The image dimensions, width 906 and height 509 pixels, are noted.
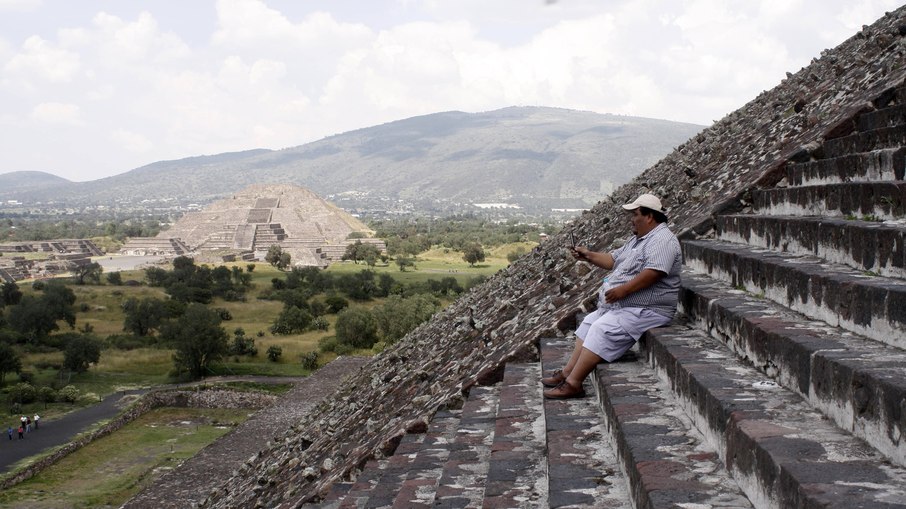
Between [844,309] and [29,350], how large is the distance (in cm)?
4504

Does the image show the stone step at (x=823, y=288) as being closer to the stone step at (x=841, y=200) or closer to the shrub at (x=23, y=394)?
the stone step at (x=841, y=200)

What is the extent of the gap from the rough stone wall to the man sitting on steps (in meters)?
1.41

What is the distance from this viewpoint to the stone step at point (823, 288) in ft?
10.8

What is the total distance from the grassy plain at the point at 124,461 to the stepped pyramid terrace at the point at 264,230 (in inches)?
2231

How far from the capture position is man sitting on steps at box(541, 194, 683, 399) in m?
A: 4.94

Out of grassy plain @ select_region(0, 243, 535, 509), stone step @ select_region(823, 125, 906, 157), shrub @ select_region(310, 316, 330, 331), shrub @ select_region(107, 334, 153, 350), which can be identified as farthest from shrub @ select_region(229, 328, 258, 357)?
stone step @ select_region(823, 125, 906, 157)

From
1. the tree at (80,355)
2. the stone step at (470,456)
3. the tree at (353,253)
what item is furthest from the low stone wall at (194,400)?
the tree at (353,253)

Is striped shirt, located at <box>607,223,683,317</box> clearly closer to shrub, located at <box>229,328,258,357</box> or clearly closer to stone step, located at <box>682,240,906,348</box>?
stone step, located at <box>682,240,906,348</box>

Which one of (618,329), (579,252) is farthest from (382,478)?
(579,252)

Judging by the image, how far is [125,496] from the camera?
21.1m

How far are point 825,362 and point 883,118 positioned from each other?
3344 mm

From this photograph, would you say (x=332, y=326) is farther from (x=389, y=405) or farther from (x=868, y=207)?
(x=868, y=207)

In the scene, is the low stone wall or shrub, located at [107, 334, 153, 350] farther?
shrub, located at [107, 334, 153, 350]

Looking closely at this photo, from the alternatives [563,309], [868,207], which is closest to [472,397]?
[563,309]
